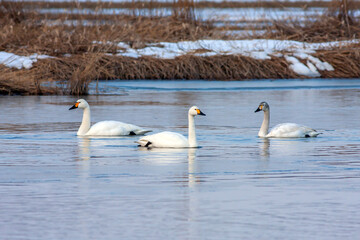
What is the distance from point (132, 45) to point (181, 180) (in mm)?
17556

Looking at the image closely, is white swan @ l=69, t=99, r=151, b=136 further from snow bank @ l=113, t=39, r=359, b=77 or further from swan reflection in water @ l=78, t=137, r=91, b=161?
snow bank @ l=113, t=39, r=359, b=77

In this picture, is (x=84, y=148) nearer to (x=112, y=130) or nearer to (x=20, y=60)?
(x=112, y=130)

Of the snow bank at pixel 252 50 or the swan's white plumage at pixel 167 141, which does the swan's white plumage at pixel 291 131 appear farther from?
the snow bank at pixel 252 50

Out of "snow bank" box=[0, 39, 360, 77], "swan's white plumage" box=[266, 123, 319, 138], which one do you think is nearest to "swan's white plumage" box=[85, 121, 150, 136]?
"swan's white plumage" box=[266, 123, 319, 138]

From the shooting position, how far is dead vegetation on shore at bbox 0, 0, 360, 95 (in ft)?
66.4

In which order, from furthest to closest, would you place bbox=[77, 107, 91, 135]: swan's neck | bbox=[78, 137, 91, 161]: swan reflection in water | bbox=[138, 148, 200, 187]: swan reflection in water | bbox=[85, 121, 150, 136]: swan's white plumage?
bbox=[77, 107, 91, 135]: swan's neck, bbox=[85, 121, 150, 136]: swan's white plumage, bbox=[78, 137, 91, 161]: swan reflection in water, bbox=[138, 148, 200, 187]: swan reflection in water

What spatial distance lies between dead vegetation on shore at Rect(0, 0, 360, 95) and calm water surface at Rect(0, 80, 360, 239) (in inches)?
217

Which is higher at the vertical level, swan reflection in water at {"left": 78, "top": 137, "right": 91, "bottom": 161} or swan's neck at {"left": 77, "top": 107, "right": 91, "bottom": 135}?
swan's neck at {"left": 77, "top": 107, "right": 91, "bottom": 135}

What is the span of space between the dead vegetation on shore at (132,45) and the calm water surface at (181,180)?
551 centimetres

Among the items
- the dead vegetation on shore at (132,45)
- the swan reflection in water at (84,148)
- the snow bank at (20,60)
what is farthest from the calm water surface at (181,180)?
the snow bank at (20,60)

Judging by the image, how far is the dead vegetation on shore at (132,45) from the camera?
20.2 m

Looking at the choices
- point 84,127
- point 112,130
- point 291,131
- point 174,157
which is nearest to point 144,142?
point 174,157

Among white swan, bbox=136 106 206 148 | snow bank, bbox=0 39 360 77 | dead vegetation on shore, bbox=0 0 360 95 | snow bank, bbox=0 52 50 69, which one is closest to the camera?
white swan, bbox=136 106 206 148

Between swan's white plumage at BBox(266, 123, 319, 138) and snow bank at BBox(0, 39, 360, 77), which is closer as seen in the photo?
swan's white plumage at BBox(266, 123, 319, 138)
